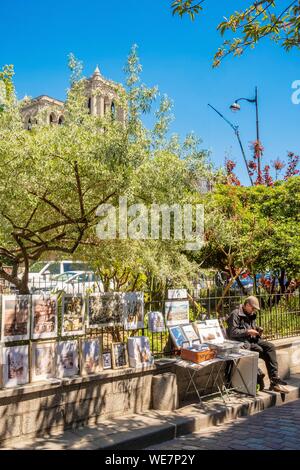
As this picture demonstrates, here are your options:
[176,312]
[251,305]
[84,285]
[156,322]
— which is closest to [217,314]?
[251,305]

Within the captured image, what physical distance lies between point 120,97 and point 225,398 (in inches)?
198

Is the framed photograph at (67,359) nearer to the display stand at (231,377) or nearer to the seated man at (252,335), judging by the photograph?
the display stand at (231,377)

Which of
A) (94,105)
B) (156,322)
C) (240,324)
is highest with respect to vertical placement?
(94,105)

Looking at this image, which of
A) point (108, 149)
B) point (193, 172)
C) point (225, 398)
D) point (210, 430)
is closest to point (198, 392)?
point (225, 398)

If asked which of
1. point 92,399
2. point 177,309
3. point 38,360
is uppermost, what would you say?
point 177,309

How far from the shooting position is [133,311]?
6809 millimetres

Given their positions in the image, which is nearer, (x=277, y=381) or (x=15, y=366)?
(x=15, y=366)

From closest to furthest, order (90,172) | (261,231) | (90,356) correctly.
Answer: (90,172) → (90,356) → (261,231)

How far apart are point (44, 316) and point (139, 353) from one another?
5.32 ft

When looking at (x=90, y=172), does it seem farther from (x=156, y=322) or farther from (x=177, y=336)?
(x=177, y=336)

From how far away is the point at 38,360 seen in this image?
555 centimetres

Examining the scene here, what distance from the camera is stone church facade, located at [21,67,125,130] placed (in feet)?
18.7

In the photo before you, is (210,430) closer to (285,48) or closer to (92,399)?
(92,399)

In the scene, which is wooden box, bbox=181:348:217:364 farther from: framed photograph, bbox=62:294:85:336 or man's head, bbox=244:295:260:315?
framed photograph, bbox=62:294:85:336
